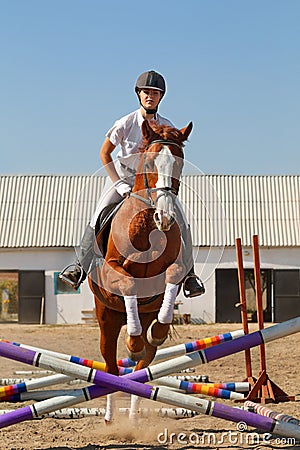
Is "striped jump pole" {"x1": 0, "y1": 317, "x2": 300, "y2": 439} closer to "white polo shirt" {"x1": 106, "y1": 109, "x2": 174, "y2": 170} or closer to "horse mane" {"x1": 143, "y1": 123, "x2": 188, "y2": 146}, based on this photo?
"horse mane" {"x1": 143, "y1": 123, "x2": 188, "y2": 146}

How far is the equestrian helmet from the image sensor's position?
6.35 metres

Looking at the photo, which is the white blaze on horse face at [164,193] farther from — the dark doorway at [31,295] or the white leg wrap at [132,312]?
the dark doorway at [31,295]

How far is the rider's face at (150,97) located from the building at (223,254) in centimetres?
1911

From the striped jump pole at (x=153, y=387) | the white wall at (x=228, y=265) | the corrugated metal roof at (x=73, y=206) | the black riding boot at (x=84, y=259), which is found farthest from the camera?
the corrugated metal roof at (x=73, y=206)

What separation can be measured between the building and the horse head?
770 inches

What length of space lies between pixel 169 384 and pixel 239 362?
5892mm

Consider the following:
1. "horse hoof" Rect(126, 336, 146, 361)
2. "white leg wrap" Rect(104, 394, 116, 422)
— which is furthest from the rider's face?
"white leg wrap" Rect(104, 394, 116, 422)

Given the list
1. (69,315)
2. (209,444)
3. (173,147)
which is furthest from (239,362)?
(69,315)

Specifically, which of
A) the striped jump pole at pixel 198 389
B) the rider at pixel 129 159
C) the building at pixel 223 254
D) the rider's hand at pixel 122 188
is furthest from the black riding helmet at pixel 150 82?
the building at pixel 223 254

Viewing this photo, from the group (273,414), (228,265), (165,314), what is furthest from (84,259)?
(228,265)

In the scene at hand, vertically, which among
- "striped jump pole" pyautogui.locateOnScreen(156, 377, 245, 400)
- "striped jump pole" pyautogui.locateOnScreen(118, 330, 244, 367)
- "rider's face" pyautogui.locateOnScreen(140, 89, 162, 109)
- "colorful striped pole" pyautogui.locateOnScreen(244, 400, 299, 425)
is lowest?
"colorful striped pole" pyautogui.locateOnScreen(244, 400, 299, 425)

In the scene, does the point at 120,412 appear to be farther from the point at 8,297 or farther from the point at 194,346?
the point at 8,297

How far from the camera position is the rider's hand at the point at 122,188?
6.47m

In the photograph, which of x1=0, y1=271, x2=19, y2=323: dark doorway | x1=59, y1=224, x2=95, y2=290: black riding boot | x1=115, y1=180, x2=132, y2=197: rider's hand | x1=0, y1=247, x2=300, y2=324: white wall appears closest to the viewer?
x1=115, y1=180, x2=132, y2=197: rider's hand
